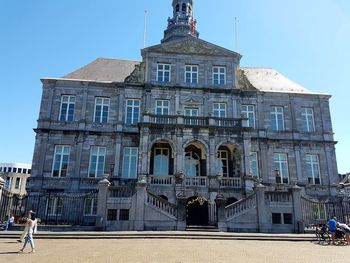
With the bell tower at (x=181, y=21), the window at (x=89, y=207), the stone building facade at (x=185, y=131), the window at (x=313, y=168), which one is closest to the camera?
the stone building facade at (x=185, y=131)

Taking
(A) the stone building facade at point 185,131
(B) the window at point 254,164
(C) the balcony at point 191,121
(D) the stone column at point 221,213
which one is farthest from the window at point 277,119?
(D) the stone column at point 221,213

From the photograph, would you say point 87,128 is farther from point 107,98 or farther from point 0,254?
point 0,254

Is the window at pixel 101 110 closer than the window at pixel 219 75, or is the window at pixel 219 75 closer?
the window at pixel 101 110

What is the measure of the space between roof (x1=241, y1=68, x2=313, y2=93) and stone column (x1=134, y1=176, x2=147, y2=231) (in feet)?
59.1

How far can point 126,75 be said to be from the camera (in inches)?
1167

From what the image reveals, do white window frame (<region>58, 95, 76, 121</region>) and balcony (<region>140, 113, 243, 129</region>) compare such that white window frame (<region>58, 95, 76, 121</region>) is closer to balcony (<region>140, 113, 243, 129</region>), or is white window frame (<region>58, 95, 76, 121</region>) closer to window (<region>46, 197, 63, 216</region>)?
window (<region>46, 197, 63, 216</region>)

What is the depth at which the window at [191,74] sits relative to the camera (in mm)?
27484

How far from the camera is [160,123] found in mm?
22672

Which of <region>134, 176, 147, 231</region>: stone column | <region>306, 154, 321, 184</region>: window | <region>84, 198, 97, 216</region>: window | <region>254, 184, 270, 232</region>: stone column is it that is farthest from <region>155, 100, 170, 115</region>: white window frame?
<region>306, 154, 321, 184</region>: window

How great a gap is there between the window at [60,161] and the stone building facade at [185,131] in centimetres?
9

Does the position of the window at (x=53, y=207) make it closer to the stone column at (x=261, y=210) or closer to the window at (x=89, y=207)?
the window at (x=89, y=207)

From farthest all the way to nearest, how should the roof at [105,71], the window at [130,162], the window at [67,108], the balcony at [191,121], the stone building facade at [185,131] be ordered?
the roof at [105,71] → the window at [67,108] → the window at [130,162] → the balcony at [191,121] → the stone building facade at [185,131]

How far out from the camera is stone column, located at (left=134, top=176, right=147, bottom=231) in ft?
55.6

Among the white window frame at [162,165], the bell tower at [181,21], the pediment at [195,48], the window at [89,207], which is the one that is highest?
the bell tower at [181,21]
